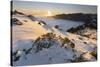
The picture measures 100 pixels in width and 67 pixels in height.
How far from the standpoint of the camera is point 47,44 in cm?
229

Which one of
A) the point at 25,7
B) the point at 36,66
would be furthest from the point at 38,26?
the point at 36,66

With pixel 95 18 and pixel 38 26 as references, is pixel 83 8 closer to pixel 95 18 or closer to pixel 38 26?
pixel 95 18

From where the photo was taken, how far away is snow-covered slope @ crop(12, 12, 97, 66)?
2.17m

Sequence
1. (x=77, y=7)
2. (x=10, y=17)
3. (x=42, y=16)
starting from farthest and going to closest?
(x=77, y=7)
(x=42, y=16)
(x=10, y=17)

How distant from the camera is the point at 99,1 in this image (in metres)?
2.58

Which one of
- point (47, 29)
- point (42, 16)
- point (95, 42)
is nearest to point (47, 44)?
point (47, 29)

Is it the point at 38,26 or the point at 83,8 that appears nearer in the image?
the point at 38,26

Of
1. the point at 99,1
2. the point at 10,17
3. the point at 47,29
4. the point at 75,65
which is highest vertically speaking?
the point at 99,1

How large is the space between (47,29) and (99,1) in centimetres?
81

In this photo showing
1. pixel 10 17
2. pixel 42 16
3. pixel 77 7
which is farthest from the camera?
pixel 77 7

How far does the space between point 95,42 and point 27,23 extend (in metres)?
0.90

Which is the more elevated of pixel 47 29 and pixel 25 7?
pixel 25 7

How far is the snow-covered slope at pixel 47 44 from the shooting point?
7.11 ft

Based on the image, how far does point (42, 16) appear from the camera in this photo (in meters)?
2.28
